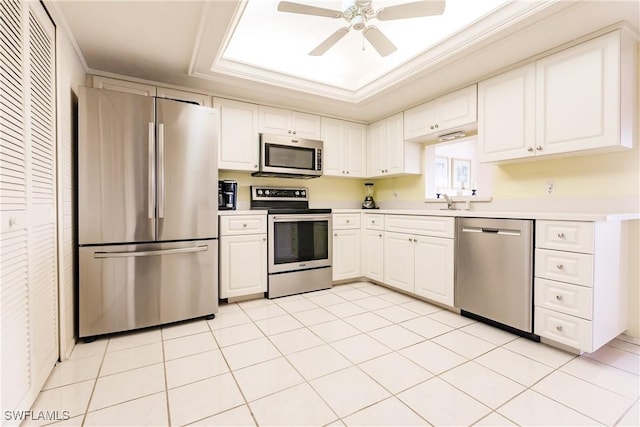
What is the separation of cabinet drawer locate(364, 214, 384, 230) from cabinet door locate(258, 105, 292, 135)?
1.37 m

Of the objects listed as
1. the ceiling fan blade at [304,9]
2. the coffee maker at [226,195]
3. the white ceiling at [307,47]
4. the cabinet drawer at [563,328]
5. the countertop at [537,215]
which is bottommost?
the cabinet drawer at [563,328]

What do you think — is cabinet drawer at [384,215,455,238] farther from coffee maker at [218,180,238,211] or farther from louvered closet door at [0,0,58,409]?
louvered closet door at [0,0,58,409]

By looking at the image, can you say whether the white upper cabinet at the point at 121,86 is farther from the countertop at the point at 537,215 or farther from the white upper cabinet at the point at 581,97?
the white upper cabinet at the point at 581,97

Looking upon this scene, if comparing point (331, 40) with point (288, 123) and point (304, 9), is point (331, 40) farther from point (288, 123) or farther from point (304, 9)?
point (288, 123)

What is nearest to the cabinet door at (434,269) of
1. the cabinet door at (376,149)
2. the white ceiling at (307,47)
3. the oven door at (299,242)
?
the oven door at (299,242)

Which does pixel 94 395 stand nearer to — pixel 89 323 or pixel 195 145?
pixel 89 323

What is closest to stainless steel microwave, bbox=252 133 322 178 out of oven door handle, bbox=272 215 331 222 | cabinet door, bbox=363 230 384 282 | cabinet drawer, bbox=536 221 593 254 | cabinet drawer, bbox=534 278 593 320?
oven door handle, bbox=272 215 331 222

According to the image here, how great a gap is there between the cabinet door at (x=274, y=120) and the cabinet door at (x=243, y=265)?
46.4 inches

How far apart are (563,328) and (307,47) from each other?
2989 millimetres

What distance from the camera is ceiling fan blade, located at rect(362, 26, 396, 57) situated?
205 centimetres

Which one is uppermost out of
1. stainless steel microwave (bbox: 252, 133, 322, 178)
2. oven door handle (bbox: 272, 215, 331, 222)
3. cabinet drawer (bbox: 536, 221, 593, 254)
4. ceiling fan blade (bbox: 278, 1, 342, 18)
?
ceiling fan blade (bbox: 278, 1, 342, 18)

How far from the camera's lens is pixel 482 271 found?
237cm

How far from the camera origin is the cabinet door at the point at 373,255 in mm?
3438

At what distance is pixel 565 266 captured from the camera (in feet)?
6.27
